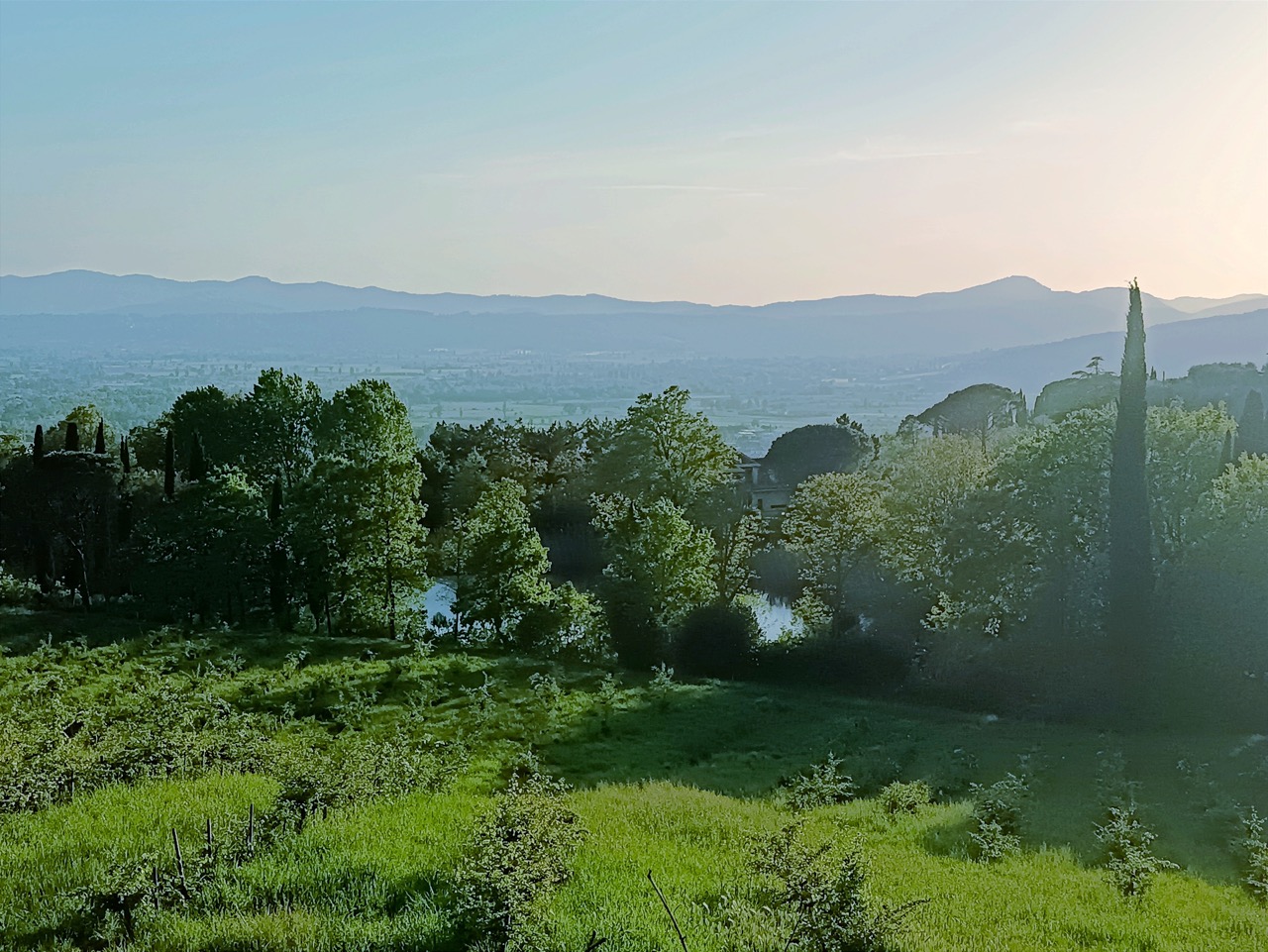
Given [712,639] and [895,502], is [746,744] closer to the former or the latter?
[712,639]

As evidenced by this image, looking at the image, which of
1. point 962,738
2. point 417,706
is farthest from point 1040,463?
point 417,706

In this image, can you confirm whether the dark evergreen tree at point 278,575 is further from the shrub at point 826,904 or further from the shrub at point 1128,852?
the shrub at point 826,904

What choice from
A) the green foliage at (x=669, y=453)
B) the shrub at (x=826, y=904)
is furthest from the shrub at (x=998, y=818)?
the green foliage at (x=669, y=453)

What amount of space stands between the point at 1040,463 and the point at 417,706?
27.5m

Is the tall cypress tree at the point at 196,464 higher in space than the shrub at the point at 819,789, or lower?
higher

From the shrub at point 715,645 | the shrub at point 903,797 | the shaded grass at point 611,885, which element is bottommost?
the shrub at point 715,645

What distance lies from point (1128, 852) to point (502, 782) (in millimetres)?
14160

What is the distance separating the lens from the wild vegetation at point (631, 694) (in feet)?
45.5

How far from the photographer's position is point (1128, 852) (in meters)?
18.2

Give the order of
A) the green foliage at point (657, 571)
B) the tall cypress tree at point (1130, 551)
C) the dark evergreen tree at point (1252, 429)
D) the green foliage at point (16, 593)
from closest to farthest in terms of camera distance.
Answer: the tall cypress tree at point (1130, 551) → the green foliage at point (16, 593) → the green foliage at point (657, 571) → the dark evergreen tree at point (1252, 429)

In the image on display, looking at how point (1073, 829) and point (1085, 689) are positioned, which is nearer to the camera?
point (1073, 829)

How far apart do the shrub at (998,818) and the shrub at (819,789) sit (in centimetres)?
324

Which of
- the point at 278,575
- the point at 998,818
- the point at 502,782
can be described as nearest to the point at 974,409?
the point at 278,575

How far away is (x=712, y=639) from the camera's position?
150ft
